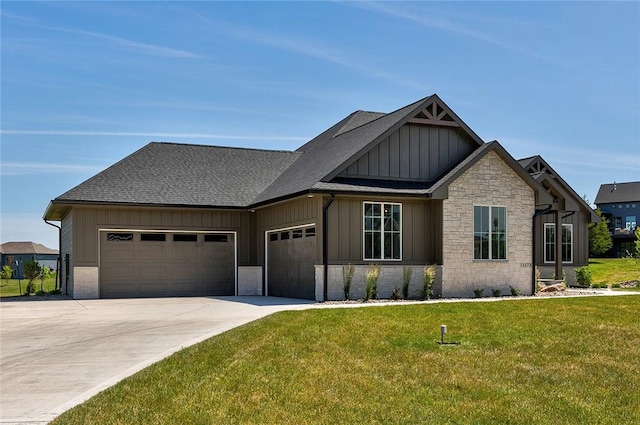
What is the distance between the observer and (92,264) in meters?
24.5

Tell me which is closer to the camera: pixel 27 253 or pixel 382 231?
pixel 382 231

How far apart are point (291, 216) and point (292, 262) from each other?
1.64 metres

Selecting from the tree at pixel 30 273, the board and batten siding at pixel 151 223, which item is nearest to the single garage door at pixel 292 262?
the board and batten siding at pixel 151 223

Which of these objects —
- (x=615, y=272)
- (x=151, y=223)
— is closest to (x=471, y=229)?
(x=151, y=223)

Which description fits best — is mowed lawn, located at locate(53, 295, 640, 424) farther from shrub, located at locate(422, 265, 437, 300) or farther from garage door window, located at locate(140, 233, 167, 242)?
garage door window, located at locate(140, 233, 167, 242)

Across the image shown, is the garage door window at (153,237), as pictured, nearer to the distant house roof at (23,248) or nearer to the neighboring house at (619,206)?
the distant house roof at (23,248)

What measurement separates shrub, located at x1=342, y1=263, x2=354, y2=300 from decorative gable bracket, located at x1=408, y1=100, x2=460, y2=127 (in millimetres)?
5608

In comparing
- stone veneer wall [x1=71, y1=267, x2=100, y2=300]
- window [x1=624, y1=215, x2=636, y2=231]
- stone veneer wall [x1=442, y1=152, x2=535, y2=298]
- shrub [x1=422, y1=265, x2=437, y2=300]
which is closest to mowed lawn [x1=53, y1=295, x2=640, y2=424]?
shrub [x1=422, y1=265, x2=437, y2=300]

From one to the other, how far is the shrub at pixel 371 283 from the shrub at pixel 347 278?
1.76 feet

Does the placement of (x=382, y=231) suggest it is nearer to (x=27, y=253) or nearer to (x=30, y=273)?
(x=30, y=273)

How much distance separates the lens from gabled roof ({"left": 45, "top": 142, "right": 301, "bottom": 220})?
2494 centimetres

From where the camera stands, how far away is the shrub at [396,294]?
2123cm

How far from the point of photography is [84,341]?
1309 centimetres

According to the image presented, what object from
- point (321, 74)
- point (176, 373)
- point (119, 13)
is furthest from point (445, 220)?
point (176, 373)
